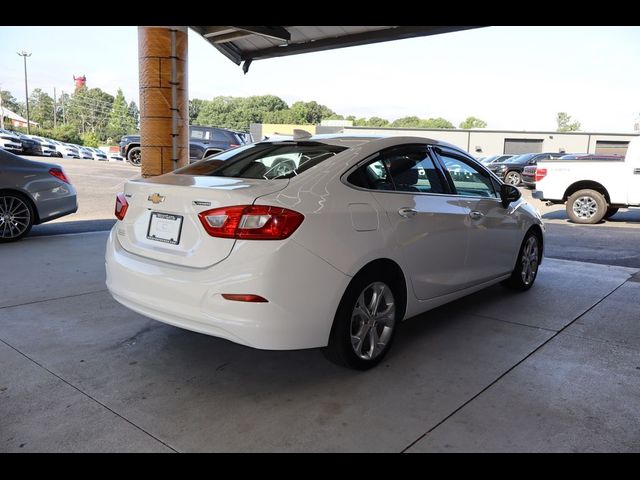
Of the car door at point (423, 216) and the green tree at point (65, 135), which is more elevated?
the green tree at point (65, 135)

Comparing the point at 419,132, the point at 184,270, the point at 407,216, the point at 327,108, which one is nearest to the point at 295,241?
the point at 184,270

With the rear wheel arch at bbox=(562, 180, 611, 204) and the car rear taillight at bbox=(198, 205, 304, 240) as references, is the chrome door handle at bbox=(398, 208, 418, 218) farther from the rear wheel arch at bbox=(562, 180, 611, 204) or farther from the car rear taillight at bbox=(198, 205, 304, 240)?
the rear wheel arch at bbox=(562, 180, 611, 204)

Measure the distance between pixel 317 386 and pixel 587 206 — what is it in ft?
33.5

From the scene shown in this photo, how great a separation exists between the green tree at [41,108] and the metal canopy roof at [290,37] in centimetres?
10664

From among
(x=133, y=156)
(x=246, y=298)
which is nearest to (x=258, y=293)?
(x=246, y=298)

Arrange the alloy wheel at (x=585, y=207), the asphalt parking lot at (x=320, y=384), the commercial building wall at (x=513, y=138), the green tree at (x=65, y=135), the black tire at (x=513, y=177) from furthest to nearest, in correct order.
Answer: the green tree at (x=65, y=135) → the commercial building wall at (x=513, y=138) → the black tire at (x=513, y=177) → the alloy wheel at (x=585, y=207) → the asphalt parking lot at (x=320, y=384)

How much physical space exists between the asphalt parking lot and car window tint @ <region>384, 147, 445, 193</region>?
1.16 metres

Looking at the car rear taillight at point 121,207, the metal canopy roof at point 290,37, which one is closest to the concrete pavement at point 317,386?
the car rear taillight at point 121,207

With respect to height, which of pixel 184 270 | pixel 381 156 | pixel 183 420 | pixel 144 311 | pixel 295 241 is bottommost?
pixel 183 420

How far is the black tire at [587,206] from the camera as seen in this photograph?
37.0 ft

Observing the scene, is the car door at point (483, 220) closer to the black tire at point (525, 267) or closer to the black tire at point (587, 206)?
the black tire at point (525, 267)
